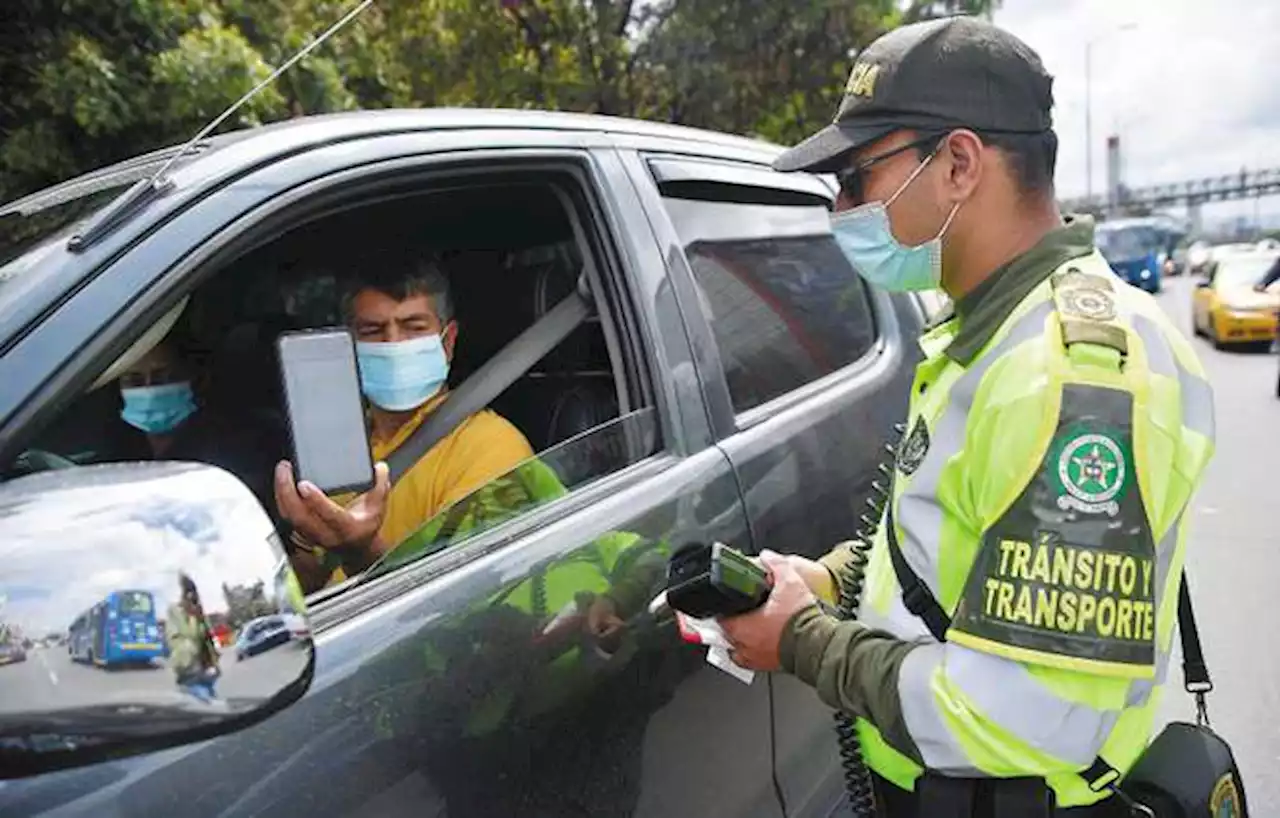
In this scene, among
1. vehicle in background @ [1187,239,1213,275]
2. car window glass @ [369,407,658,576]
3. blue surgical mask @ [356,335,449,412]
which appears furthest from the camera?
vehicle in background @ [1187,239,1213,275]

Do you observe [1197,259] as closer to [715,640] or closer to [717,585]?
[715,640]

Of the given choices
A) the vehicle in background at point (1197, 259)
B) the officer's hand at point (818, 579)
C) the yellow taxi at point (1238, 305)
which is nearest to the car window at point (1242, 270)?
the yellow taxi at point (1238, 305)

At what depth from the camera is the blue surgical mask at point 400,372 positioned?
2.19 meters

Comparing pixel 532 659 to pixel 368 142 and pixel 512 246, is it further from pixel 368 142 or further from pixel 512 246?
pixel 512 246

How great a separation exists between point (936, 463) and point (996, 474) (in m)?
0.15

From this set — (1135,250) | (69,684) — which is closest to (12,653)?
(69,684)

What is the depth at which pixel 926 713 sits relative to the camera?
133 centimetres

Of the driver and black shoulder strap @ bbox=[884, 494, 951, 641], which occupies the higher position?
the driver

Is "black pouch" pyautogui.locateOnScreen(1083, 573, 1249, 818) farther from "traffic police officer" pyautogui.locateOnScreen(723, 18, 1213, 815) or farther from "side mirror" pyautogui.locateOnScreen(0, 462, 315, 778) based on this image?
"side mirror" pyautogui.locateOnScreen(0, 462, 315, 778)

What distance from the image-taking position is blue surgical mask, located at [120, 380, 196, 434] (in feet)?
7.29

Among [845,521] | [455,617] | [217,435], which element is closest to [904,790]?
[455,617]

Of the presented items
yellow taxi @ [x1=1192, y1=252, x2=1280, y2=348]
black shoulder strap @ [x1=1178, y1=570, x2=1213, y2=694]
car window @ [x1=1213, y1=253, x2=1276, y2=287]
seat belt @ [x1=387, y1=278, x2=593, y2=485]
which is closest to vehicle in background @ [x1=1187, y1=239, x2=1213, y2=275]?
car window @ [x1=1213, y1=253, x2=1276, y2=287]

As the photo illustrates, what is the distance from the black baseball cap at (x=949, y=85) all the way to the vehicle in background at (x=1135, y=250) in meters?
28.2

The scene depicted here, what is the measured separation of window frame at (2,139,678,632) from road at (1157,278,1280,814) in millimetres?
1069
